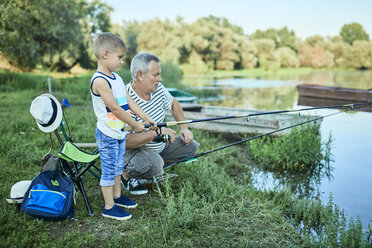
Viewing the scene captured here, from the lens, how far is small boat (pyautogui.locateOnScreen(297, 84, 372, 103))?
12248 mm

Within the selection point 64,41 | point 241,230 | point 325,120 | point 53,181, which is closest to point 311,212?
point 241,230

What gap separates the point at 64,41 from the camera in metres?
16.6

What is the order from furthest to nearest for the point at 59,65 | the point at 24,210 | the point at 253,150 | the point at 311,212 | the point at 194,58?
the point at 194,58
the point at 59,65
the point at 253,150
the point at 311,212
the point at 24,210

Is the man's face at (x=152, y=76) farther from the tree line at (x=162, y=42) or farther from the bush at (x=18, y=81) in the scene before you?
the bush at (x=18, y=81)

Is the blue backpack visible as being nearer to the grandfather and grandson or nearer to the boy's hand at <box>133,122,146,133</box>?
the grandfather and grandson

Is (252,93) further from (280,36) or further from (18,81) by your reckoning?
(280,36)

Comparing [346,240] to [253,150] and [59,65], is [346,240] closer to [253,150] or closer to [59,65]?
[253,150]

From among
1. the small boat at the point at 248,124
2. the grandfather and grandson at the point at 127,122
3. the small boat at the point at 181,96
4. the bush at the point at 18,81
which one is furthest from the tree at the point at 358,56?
the grandfather and grandson at the point at 127,122

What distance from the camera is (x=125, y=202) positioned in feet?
10.0

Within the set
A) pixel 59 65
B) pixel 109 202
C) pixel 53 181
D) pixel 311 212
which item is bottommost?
pixel 311 212

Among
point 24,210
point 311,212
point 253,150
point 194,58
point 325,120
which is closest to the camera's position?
point 24,210

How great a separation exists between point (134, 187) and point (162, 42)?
1321 inches

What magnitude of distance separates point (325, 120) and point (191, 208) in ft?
27.1

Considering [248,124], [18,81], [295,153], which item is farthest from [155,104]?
[18,81]
